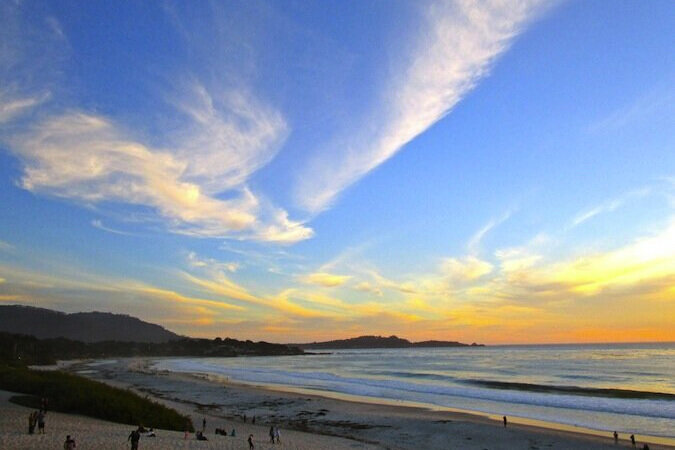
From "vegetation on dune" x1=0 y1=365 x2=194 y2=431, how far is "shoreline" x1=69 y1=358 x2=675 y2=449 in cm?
685

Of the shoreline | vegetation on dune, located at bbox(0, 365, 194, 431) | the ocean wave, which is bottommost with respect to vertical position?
the shoreline

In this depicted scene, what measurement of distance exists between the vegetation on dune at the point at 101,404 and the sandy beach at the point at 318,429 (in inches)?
61.2

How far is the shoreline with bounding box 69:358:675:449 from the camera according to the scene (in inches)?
1113

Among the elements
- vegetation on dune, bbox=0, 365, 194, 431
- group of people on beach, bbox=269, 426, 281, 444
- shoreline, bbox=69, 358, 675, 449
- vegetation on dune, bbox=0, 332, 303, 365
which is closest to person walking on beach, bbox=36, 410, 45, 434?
vegetation on dune, bbox=0, 365, 194, 431

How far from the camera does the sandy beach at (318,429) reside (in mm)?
22469

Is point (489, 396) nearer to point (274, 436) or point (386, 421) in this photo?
point (386, 421)

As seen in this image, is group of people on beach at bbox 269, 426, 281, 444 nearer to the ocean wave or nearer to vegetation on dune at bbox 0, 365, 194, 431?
vegetation on dune at bbox 0, 365, 194, 431

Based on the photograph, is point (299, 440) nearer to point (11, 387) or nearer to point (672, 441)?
point (672, 441)

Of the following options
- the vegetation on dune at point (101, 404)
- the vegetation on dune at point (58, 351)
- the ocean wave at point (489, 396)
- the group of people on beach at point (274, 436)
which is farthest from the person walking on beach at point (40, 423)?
the vegetation on dune at point (58, 351)

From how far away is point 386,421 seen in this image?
112ft

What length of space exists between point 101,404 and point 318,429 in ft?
43.0

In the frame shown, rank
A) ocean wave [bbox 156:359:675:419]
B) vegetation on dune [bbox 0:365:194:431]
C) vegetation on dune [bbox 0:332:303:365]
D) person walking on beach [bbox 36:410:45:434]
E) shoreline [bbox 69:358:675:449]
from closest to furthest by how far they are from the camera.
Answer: person walking on beach [bbox 36:410:45:434]
shoreline [bbox 69:358:675:449]
vegetation on dune [bbox 0:365:194:431]
ocean wave [bbox 156:359:675:419]
vegetation on dune [bbox 0:332:303:365]

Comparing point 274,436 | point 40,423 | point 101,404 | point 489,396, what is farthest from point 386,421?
point 40,423

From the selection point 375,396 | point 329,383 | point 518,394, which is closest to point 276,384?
point 329,383
